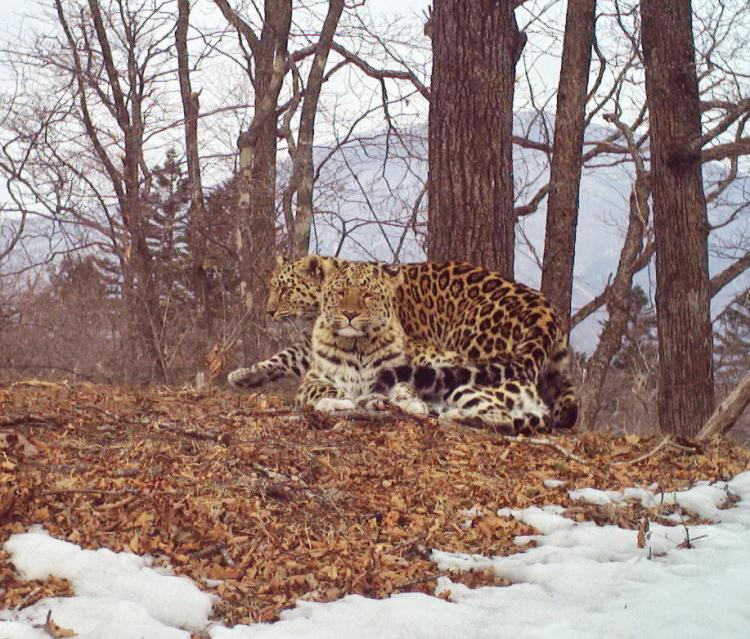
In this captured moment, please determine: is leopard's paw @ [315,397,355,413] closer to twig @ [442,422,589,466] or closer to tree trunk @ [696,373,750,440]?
twig @ [442,422,589,466]

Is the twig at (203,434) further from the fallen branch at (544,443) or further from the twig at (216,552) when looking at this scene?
the fallen branch at (544,443)

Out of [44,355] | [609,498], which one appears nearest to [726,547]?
[609,498]

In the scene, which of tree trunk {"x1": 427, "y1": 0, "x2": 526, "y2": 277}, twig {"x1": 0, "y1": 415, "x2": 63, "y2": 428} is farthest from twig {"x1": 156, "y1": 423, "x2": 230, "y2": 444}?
tree trunk {"x1": 427, "y1": 0, "x2": 526, "y2": 277}

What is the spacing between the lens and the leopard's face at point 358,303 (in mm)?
6688

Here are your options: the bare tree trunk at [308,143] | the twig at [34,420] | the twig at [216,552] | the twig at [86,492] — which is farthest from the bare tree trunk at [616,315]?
the twig at [216,552]

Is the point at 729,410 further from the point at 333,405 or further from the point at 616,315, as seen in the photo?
the point at 616,315

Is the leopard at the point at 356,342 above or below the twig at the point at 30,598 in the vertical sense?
above

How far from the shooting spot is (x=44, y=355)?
1688 cm

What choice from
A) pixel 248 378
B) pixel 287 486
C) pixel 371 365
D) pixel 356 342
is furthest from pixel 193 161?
pixel 287 486

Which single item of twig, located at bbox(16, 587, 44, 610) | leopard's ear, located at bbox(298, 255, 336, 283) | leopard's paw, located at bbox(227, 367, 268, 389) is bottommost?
twig, located at bbox(16, 587, 44, 610)

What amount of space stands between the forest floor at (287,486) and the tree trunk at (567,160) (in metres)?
5.57

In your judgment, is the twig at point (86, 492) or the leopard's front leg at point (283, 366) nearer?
the twig at point (86, 492)

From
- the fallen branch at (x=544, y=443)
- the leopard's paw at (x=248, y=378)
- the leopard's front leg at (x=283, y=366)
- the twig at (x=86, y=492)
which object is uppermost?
the leopard's front leg at (x=283, y=366)

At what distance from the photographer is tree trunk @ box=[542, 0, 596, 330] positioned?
1172 cm
